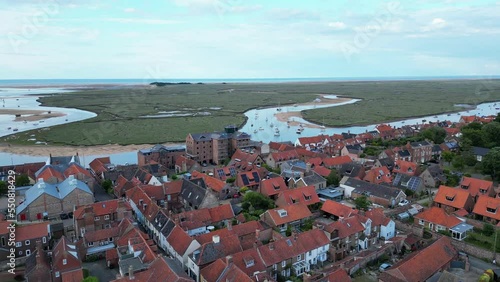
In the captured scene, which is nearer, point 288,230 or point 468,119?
point 288,230

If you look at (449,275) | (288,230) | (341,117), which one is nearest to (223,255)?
(288,230)

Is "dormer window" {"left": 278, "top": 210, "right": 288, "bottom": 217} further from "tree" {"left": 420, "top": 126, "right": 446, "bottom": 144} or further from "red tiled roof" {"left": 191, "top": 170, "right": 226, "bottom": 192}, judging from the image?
"tree" {"left": 420, "top": 126, "right": 446, "bottom": 144}

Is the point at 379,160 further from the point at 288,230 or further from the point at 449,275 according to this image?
the point at 449,275

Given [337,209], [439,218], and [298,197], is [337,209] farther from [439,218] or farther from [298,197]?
[439,218]

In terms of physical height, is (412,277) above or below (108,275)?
above

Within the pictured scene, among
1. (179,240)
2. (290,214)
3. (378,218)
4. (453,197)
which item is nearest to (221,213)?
(290,214)

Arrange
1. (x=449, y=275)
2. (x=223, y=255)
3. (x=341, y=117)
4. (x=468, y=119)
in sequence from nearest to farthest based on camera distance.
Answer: (x=449, y=275), (x=223, y=255), (x=468, y=119), (x=341, y=117)
